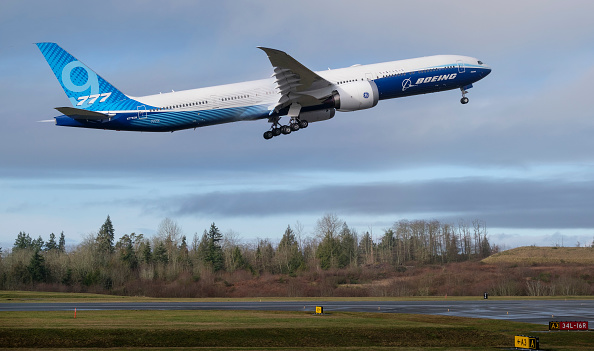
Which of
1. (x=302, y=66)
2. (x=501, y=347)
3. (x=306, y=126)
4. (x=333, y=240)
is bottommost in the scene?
(x=501, y=347)

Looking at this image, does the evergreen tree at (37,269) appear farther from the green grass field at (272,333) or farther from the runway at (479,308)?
the green grass field at (272,333)

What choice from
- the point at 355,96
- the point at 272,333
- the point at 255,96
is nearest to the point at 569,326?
the point at 272,333

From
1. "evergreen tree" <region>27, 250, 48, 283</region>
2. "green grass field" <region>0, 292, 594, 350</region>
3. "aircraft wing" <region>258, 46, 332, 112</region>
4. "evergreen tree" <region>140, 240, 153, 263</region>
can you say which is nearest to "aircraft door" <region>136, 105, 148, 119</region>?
"aircraft wing" <region>258, 46, 332, 112</region>

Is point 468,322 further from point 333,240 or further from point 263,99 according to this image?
point 333,240

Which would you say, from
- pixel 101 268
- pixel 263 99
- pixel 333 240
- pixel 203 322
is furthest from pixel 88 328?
pixel 333 240

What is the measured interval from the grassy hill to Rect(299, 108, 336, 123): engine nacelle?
199ft

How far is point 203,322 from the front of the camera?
143 feet

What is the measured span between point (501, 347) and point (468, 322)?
872 cm

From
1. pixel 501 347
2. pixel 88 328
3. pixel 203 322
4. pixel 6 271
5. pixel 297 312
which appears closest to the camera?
pixel 501 347

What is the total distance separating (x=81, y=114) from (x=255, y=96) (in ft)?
41.8

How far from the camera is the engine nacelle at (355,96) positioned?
5066cm

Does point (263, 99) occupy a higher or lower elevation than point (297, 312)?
higher

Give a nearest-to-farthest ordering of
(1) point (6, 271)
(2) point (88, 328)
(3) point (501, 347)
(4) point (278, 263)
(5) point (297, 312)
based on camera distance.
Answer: (3) point (501, 347)
(2) point (88, 328)
(5) point (297, 312)
(1) point (6, 271)
(4) point (278, 263)

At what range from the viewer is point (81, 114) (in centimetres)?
4688
